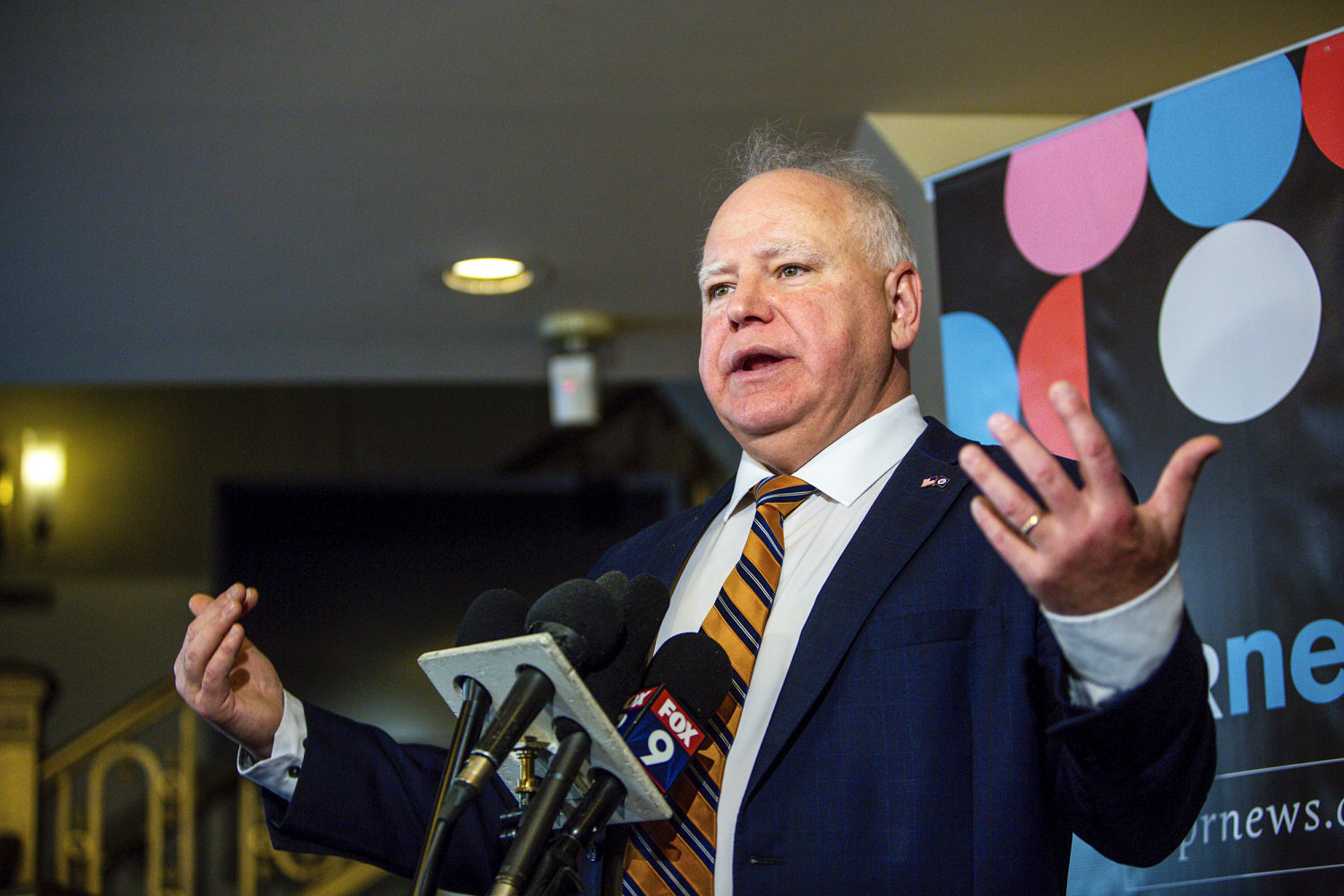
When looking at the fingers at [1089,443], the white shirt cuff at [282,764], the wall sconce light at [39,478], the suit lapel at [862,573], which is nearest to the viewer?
the fingers at [1089,443]

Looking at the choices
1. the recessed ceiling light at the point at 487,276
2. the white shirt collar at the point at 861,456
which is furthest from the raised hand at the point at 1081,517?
the recessed ceiling light at the point at 487,276

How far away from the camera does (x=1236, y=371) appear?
2041mm

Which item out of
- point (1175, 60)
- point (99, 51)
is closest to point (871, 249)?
point (1175, 60)

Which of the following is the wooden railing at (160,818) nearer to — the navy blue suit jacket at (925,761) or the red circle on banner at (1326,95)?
the navy blue suit jacket at (925,761)

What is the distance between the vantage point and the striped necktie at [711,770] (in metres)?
1.35

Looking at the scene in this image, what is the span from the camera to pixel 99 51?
2518mm

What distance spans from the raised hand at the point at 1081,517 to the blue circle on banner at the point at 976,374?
138 cm

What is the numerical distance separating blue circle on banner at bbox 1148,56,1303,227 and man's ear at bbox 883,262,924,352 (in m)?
0.63

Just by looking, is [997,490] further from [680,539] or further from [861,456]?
[680,539]

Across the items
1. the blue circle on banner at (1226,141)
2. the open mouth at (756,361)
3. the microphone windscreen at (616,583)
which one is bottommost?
the microphone windscreen at (616,583)

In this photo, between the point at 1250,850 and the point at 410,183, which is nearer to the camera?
the point at 1250,850

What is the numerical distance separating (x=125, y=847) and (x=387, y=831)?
458 centimetres

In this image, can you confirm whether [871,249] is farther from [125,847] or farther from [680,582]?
[125,847]

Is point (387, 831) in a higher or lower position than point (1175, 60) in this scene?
lower
